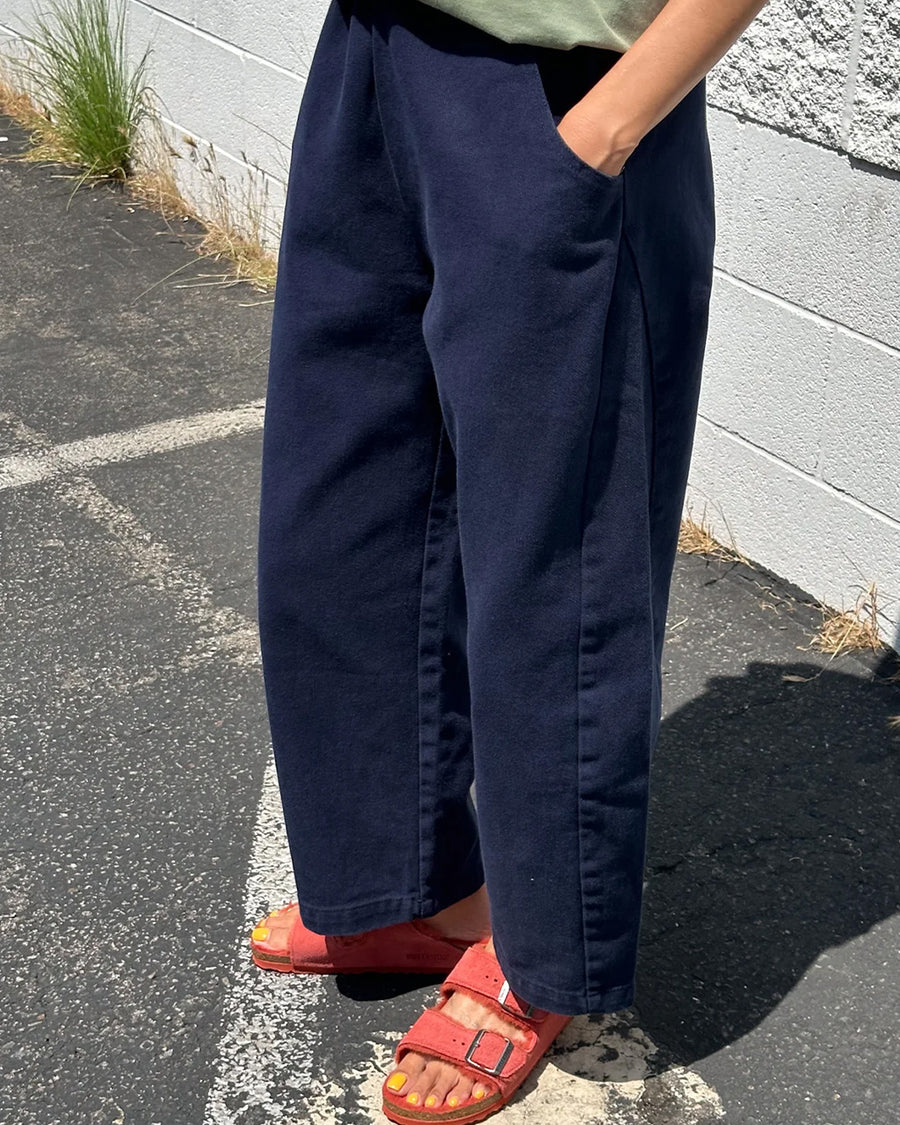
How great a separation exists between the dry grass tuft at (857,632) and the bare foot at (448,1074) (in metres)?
1.26

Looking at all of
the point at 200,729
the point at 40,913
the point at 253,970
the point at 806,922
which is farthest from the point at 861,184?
the point at 40,913

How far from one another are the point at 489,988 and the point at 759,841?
680 millimetres

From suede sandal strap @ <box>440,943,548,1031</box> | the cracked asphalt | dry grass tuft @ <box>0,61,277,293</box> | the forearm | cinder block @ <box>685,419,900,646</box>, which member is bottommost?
dry grass tuft @ <box>0,61,277,293</box>

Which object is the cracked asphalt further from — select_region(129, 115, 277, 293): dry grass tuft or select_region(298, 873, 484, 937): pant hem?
select_region(129, 115, 277, 293): dry grass tuft

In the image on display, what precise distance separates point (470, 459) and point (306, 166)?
38cm

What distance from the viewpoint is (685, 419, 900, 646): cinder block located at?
2867mm

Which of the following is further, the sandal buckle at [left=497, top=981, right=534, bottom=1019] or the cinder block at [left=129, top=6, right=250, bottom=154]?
the cinder block at [left=129, top=6, right=250, bottom=154]

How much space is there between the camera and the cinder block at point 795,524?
2867mm

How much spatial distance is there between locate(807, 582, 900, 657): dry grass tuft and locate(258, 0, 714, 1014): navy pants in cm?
119

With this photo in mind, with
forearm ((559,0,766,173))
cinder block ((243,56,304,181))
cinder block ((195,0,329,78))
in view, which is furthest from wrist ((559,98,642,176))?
cinder block ((243,56,304,181))

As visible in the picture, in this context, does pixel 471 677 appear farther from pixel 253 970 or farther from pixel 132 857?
pixel 132 857

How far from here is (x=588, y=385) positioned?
1505 mm

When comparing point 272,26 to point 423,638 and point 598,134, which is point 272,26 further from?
point 598,134

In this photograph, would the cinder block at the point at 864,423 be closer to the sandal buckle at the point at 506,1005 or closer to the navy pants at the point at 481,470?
the navy pants at the point at 481,470
